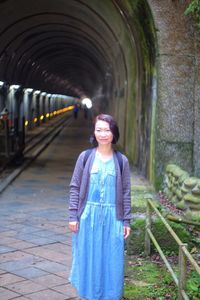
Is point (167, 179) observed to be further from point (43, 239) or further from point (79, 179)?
point (79, 179)

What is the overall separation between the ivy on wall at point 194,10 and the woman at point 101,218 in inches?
156

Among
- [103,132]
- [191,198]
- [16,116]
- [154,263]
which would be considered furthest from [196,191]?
[16,116]

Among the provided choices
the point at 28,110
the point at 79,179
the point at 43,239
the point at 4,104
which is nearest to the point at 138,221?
the point at 43,239

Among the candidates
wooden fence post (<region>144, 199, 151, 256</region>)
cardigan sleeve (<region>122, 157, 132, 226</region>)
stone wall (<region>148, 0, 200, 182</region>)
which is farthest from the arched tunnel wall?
cardigan sleeve (<region>122, 157, 132, 226</region>)

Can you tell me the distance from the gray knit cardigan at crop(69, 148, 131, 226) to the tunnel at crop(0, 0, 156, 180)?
461 centimetres

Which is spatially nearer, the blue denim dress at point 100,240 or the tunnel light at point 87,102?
the blue denim dress at point 100,240

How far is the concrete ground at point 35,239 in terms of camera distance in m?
5.14

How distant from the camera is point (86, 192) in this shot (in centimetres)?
434

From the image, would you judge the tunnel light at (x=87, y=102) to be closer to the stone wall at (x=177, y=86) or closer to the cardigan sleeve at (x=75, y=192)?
the stone wall at (x=177, y=86)

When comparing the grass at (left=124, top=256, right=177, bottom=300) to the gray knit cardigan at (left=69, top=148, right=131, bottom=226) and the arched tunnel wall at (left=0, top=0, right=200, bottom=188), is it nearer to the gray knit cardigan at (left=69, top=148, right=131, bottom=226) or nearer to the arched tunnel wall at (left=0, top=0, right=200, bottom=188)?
the gray knit cardigan at (left=69, top=148, right=131, bottom=226)

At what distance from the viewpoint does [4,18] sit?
15.0 meters

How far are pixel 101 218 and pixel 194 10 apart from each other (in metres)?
4.53

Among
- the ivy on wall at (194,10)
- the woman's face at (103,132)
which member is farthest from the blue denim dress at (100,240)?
the ivy on wall at (194,10)

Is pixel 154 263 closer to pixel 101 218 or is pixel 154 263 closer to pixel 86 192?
pixel 101 218
